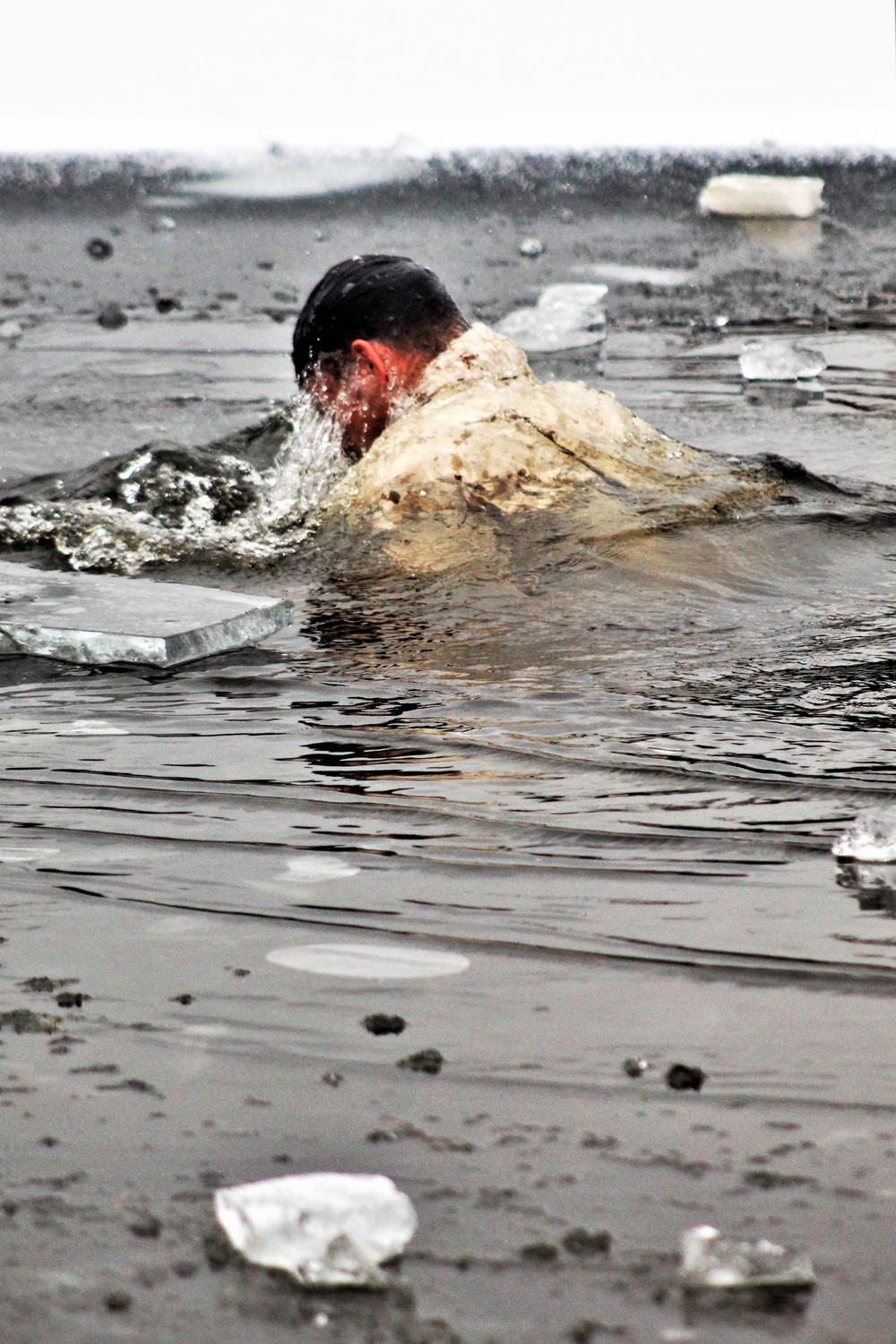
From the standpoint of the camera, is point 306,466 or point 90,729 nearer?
point 90,729

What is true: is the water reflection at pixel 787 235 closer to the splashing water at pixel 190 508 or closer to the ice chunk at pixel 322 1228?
the splashing water at pixel 190 508

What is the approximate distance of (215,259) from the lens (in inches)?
574

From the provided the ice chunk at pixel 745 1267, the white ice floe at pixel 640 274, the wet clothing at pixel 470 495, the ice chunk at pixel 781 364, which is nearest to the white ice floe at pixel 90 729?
the wet clothing at pixel 470 495

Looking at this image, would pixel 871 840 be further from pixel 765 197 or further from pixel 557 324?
pixel 765 197

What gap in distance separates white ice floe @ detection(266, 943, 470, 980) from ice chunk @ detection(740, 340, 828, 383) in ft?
21.1

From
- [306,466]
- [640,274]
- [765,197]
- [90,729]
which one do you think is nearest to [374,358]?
[306,466]

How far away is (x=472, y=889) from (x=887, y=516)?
2803 mm

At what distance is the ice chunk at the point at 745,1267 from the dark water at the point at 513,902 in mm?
29

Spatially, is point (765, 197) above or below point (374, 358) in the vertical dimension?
above

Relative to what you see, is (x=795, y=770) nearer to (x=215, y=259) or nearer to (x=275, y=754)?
(x=275, y=754)

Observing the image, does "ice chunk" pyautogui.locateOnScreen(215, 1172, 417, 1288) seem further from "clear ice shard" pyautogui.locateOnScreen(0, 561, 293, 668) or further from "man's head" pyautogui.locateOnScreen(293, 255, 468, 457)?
"man's head" pyautogui.locateOnScreen(293, 255, 468, 457)

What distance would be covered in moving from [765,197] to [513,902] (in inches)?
636

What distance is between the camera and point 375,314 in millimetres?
4805

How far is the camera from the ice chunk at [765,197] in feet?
54.7
